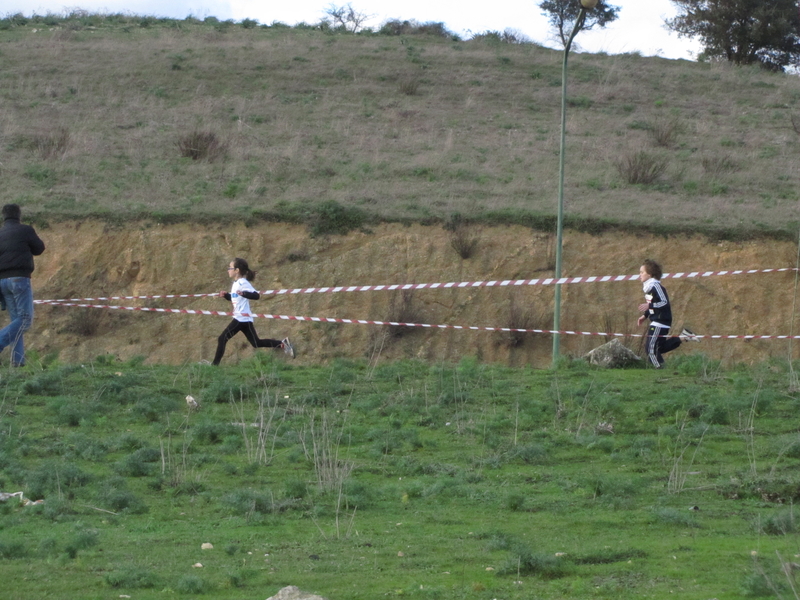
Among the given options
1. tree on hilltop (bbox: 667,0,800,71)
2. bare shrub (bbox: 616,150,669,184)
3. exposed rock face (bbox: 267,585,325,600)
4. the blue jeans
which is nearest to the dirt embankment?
bare shrub (bbox: 616,150,669,184)

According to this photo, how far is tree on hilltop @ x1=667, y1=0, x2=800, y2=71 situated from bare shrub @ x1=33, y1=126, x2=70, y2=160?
985 inches

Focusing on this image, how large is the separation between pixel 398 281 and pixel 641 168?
21.9ft

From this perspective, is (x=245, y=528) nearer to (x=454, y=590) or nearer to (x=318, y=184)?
(x=454, y=590)

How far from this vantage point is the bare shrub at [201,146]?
77.4 feet

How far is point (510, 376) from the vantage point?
12945 mm

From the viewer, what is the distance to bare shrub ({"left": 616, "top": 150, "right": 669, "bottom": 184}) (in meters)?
23.1

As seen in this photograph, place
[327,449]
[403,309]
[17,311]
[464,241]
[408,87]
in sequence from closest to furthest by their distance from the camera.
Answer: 1. [327,449]
2. [17,311]
3. [403,309]
4. [464,241]
5. [408,87]

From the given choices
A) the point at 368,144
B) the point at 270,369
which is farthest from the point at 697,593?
the point at 368,144

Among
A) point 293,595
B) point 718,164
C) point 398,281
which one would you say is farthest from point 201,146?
point 293,595

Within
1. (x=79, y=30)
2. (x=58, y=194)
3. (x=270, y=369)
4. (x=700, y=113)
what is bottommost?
(x=270, y=369)

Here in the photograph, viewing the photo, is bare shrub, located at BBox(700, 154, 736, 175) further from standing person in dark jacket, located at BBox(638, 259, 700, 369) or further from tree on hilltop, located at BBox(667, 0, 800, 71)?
tree on hilltop, located at BBox(667, 0, 800, 71)

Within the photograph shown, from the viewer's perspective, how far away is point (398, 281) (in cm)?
1984

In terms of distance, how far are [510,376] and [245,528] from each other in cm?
633

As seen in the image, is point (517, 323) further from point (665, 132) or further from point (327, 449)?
point (327, 449)
